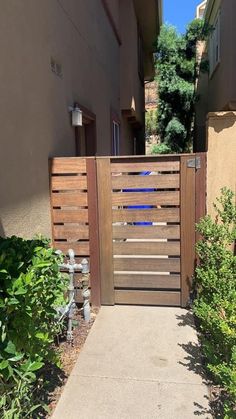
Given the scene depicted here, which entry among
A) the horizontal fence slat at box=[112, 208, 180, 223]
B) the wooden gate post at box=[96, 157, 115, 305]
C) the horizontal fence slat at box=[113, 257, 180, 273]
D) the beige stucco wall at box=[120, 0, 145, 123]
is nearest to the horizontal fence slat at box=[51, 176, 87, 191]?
the wooden gate post at box=[96, 157, 115, 305]

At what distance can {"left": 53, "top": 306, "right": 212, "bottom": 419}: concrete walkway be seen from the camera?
9.34 feet

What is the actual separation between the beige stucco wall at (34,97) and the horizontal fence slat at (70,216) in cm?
13

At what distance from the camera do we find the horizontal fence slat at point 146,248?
15.0 ft

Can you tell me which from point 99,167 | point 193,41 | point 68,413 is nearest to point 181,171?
point 99,167

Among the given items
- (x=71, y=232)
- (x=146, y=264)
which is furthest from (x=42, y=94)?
(x=146, y=264)

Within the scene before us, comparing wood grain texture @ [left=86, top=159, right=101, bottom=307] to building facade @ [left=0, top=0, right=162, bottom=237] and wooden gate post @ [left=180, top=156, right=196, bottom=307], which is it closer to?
building facade @ [left=0, top=0, right=162, bottom=237]

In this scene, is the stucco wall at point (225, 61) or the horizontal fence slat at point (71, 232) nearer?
the horizontal fence slat at point (71, 232)

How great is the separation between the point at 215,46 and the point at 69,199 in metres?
10.7

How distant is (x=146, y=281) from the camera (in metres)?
4.71

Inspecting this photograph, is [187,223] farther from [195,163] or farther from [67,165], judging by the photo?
[67,165]

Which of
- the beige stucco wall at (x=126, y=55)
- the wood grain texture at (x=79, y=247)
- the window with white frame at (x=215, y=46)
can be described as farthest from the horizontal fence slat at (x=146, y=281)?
the window with white frame at (x=215, y=46)

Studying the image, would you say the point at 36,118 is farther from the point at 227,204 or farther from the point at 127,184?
the point at 227,204

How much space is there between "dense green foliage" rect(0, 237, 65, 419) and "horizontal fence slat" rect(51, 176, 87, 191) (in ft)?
5.80

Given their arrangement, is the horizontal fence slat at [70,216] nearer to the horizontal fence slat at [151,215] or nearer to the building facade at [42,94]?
the building facade at [42,94]
